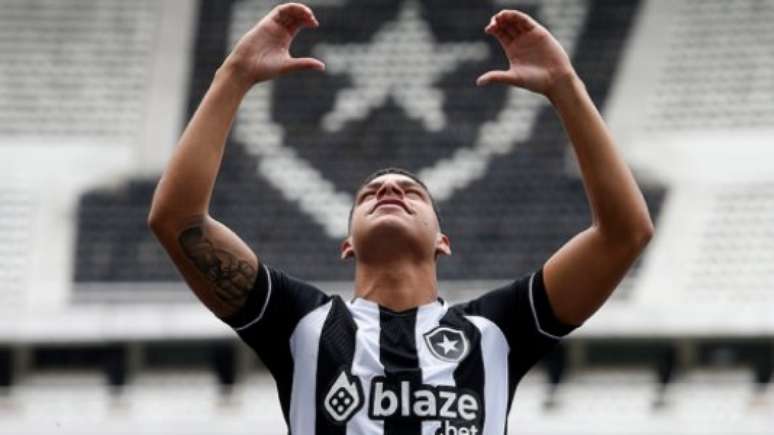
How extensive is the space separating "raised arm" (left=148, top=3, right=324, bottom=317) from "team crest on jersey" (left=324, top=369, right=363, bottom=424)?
0.82 feet

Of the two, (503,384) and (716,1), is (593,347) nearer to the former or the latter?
(716,1)

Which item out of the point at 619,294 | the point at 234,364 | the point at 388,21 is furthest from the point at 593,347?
the point at 388,21

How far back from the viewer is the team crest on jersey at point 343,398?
3455 millimetres

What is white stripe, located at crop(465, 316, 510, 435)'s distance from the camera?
138 inches

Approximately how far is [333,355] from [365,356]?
0.21 feet

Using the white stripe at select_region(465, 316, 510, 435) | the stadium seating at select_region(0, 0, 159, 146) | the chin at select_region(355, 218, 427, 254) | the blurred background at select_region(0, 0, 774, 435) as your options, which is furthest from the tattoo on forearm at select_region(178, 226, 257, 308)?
the stadium seating at select_region(0, 0, 159, 146)

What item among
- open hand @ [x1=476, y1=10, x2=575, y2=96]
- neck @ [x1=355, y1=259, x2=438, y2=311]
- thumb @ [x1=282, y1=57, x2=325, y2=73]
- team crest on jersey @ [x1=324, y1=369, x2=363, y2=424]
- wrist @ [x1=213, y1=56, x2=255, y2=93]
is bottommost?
team crest on jersey @ [x1=324, y1=369, x2=363, y2=424]

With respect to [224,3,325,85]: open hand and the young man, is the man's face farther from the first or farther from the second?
[224,3,325,85]: open hand

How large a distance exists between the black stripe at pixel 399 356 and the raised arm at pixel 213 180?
28cm

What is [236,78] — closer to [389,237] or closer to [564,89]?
[389,237]

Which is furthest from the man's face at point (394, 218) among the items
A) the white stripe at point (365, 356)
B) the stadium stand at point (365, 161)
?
the stadium stand at point (365, 161)

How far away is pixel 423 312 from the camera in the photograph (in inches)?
145

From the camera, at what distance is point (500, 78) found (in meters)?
3.47

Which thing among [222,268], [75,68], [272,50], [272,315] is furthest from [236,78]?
[75,68]
